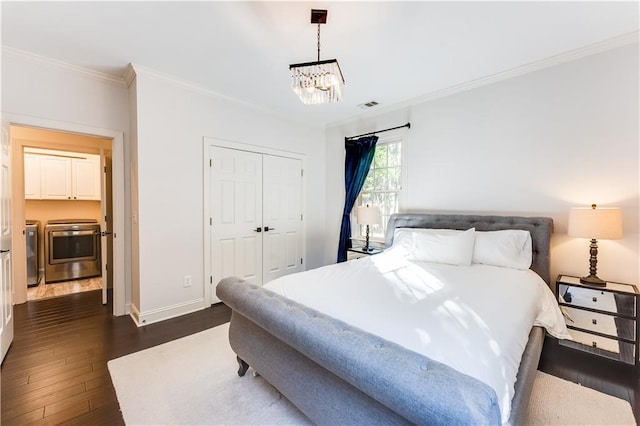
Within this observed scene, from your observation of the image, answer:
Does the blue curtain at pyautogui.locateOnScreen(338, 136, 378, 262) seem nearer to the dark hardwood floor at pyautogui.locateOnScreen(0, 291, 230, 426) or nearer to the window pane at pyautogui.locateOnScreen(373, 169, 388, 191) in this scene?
the window pane at pyautogui.locateOnScreen(373, 169, 388, 191)

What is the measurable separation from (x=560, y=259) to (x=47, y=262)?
6744 millimetres

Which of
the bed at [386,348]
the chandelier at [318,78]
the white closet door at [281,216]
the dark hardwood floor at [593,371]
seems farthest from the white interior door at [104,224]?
the dark hardwood floor at [593,371]

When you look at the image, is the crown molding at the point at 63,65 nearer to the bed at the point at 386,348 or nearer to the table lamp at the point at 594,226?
the bed at the point at 386,348

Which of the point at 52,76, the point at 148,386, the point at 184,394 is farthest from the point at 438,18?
the point at 52,76

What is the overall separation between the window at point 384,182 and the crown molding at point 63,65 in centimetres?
334

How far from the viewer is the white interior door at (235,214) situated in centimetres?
342

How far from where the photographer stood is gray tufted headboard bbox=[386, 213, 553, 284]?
2.51 meters

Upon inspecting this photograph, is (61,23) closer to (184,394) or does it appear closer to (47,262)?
(184,394)

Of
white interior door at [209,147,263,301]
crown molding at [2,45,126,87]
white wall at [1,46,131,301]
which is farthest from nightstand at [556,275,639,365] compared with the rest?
crown molding at [2,45,126,87]

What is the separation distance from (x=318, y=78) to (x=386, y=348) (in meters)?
1.76

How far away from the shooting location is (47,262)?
4164mm

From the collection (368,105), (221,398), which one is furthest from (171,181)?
(368,105)

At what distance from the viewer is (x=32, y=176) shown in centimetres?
428

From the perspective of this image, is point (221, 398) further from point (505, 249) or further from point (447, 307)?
point (505, 249)
